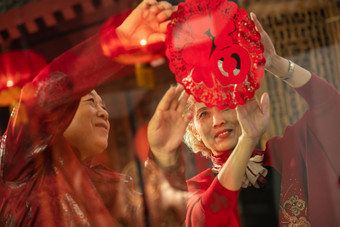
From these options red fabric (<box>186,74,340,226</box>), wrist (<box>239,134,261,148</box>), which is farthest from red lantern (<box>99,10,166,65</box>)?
red fabric (<box>186,74,340,226</box>)

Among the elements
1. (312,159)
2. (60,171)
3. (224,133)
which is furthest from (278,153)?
(60,171)

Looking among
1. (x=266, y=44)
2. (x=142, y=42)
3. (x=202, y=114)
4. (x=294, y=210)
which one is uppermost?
(x=142, y=42)

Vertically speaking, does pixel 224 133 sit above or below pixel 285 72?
below

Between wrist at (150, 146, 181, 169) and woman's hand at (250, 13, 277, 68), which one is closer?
wrist at (150, 146, 181, 169)

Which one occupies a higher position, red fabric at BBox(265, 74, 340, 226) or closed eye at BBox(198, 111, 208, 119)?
closed eye at BBox(198, 111, 208, 119)

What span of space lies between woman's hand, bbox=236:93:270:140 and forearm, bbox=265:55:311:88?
0.10m

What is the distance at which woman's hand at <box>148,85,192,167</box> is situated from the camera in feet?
3.93

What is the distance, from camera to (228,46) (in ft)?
4.31

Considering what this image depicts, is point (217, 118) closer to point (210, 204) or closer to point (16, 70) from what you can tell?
point (210, 204)

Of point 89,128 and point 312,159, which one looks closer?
point 89,128

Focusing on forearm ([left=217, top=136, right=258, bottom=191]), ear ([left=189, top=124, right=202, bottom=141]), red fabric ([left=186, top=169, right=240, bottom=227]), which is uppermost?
ear ([left=189, top=124, right=202, bottom=141])

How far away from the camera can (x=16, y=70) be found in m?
1.24

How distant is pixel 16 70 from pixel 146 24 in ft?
1.31

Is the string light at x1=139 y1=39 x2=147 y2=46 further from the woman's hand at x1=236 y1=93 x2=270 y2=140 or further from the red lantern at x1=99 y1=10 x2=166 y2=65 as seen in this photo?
the woman's hand at x1=236 y1=93 x2=270 y2=140
